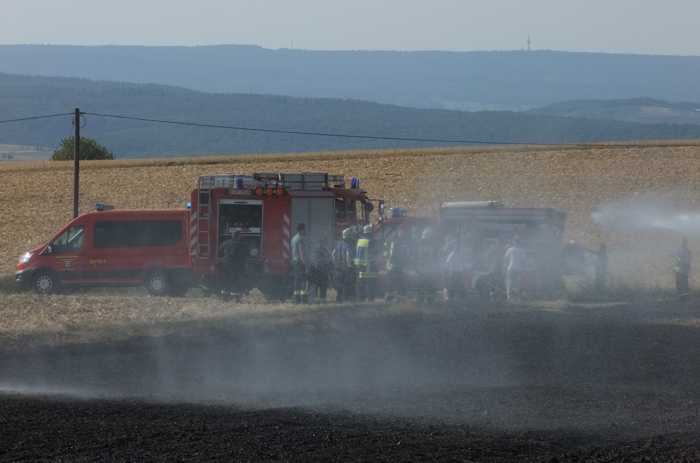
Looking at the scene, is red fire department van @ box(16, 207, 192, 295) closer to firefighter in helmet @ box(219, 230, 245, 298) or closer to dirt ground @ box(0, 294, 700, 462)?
firefighter in helmet @ box(219, 230, 245, 298)

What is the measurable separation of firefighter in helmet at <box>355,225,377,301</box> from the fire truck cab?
197 cm

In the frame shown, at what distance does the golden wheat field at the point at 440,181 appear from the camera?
37.0 m

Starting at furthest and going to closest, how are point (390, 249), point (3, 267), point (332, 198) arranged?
point (3, 267)
point (332, 198)
point (390, 249)

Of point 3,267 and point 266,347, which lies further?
point 3,267

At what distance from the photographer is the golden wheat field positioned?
37000 mm

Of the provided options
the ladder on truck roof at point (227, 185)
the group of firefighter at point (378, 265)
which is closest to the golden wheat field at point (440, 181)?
the group of firefighter at point (378, 265)

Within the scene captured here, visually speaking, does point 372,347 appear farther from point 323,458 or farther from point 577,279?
point 577,279

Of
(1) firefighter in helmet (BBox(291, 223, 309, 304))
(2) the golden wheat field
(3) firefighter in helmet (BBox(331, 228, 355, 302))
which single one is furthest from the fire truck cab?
(2) the golden wheat field

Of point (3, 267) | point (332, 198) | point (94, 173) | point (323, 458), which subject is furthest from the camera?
point (94, 173)

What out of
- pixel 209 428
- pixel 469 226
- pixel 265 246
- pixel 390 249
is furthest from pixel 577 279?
pixel 209 428

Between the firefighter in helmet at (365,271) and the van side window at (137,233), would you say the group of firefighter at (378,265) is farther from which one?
the van side window at (137,233)

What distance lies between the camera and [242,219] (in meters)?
25.1

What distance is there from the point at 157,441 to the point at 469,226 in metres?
15.9

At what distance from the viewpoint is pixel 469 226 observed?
25.6 metres
